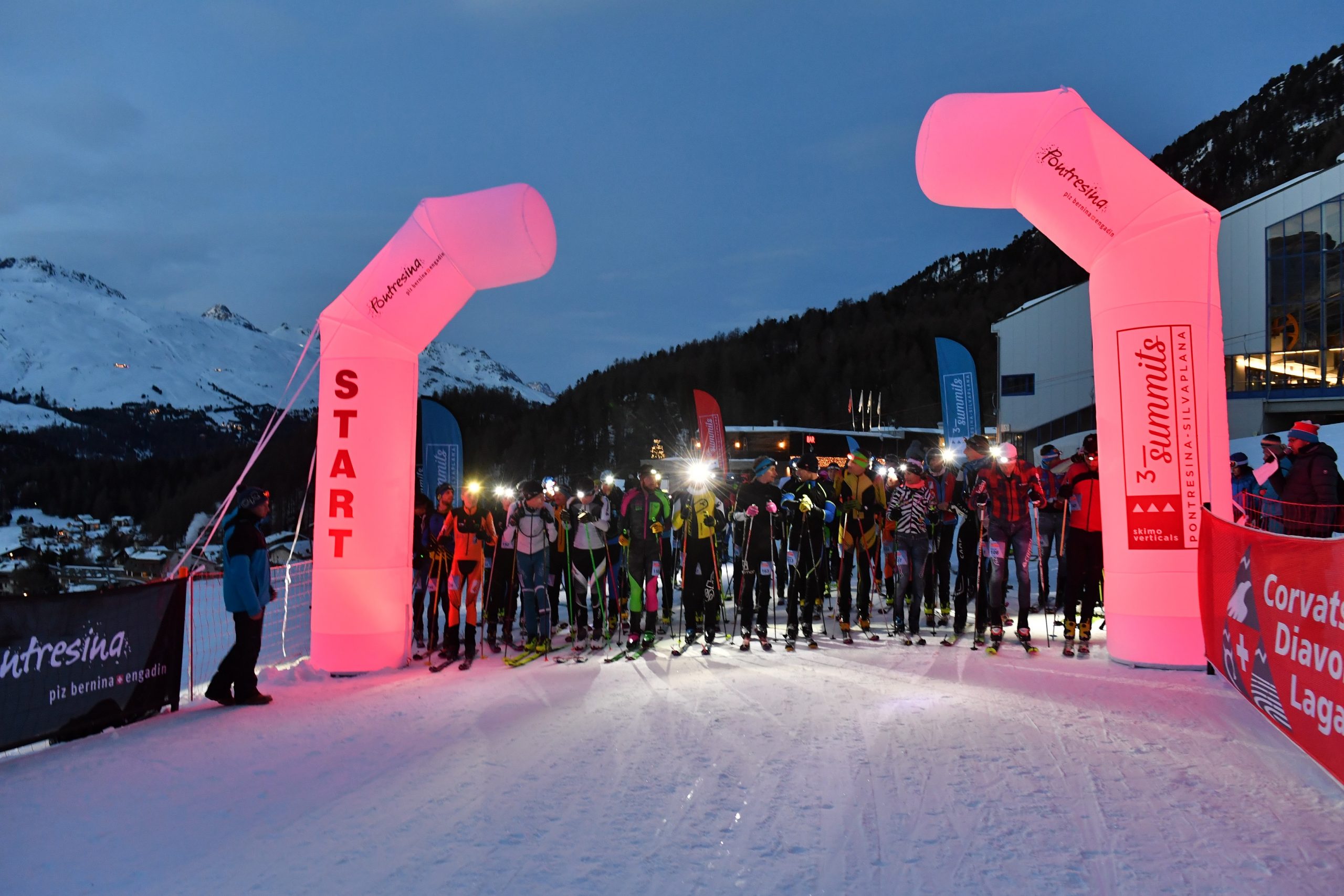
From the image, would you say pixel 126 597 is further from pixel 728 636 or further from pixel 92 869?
pixel 728 636

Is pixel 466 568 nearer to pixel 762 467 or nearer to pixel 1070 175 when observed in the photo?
pixel 762 467

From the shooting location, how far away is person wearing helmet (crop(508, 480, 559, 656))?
902cm

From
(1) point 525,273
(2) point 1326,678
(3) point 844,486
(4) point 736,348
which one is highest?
(4) point 736,348

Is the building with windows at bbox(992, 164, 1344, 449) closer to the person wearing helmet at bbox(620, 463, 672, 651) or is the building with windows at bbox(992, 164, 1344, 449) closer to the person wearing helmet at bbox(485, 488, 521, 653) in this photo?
the person wearing helmet at bbox(620, 463, 672, 651)

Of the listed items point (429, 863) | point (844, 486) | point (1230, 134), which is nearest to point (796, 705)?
point (429, 863)

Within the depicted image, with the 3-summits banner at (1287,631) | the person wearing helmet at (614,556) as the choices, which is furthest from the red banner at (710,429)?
the 3-summits banner at (1287,631)

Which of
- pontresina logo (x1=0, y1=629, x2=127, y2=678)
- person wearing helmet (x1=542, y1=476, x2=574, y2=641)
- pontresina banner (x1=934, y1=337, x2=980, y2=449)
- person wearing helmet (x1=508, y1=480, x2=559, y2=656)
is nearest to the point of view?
pontresina logo (x1=0, y1=629, x2=127, y2=678)

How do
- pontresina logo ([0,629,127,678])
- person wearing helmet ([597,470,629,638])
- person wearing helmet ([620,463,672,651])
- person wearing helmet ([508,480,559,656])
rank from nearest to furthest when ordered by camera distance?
pontresina logo ([0,629,127,678])
person wearing helmet ([508,480,559,656])
person wearing helmet ([620,463,672,651])
person wearing helmet ([597,470,629,638])

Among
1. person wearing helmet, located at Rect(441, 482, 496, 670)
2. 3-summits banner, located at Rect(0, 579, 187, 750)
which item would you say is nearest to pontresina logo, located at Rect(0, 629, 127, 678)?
3-summits banner, located at Rect(0, 579, 187, 750)

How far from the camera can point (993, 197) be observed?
823 centimetres

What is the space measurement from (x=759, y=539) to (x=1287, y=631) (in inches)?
206

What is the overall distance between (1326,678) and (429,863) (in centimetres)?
403

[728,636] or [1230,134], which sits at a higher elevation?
[1230,134]

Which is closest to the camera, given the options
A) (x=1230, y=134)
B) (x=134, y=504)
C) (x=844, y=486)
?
(x=844, y=486)
